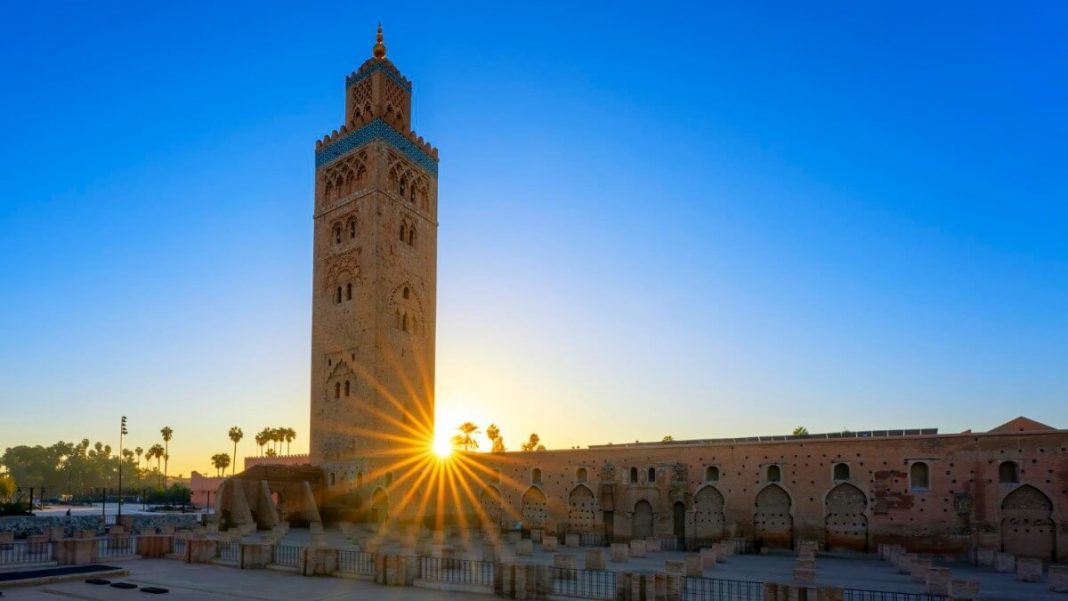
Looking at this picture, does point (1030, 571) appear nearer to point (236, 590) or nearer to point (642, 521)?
point (642, 521)

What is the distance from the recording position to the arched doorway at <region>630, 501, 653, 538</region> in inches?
1104

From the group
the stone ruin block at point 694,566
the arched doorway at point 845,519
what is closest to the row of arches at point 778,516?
the arched doorway at point 845,519

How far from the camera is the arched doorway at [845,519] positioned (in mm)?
23734

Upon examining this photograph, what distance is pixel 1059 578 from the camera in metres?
15.5

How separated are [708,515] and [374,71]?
28.6 m

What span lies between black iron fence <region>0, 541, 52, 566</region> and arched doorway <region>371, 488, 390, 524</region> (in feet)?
47.5

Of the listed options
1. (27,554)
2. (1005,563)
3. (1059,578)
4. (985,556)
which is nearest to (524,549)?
(27,554)

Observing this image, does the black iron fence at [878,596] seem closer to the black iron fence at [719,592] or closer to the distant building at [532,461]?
the black iron fence at [719,592]

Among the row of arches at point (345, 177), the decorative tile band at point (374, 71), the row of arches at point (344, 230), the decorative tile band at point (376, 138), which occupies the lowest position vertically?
the row of arches at point (344, 230)

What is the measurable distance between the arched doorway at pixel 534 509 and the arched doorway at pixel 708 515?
277 inches

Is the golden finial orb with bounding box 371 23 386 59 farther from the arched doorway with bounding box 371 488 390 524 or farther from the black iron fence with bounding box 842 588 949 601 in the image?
the black iron fence with bounding box 842 588 949 601

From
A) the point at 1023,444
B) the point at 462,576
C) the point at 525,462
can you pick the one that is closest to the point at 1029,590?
the point at 1023,444

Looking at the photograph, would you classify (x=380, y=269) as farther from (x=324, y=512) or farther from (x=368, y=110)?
(x=324, y=512)

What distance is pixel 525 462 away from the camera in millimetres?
31438
